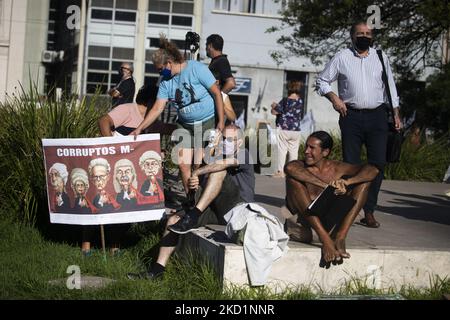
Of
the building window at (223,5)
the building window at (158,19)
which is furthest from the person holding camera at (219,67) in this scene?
the building window at (223,5)

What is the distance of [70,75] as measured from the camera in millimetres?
30188

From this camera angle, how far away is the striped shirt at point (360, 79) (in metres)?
7.68

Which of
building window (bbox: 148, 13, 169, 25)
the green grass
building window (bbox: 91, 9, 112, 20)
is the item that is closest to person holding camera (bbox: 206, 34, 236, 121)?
the green grass

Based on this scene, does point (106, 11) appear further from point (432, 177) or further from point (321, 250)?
point (321, 250)

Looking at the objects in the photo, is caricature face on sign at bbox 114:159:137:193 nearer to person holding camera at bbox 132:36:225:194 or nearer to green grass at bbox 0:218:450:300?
person holding camera at bbox 132:36:225:194

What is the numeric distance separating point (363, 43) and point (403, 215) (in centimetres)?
226

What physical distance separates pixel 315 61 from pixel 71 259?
16.6 meters

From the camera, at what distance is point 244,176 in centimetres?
743

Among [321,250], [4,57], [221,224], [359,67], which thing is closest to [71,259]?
[221,224]

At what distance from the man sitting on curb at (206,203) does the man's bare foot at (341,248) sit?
1124 mm

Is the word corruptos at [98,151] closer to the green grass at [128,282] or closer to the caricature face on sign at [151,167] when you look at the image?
the caricature face on sign at [151,167]

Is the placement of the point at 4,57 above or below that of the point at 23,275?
above

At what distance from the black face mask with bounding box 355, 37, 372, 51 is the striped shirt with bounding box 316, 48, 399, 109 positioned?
0.30 feet
